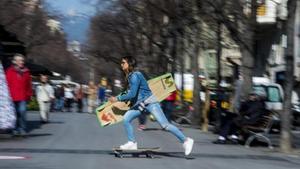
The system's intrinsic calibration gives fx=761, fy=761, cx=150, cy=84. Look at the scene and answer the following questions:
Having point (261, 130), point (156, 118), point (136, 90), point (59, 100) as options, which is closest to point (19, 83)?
point (136, 90)

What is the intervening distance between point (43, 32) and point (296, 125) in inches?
1390

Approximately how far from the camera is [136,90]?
14062 mm

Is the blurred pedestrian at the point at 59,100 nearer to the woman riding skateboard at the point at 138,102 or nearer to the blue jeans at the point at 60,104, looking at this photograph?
the blue jeans at the point at 60,104

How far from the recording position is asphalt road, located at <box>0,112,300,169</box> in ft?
42.9

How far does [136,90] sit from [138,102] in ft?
0.86

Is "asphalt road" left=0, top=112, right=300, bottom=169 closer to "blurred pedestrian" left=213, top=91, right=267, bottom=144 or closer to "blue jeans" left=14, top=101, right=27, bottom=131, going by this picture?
"blue jeans" left=14, top=101, right=27, bottom=131

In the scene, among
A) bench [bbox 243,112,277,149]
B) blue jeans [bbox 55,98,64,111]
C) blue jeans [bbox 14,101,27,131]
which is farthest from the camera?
blue jeans [bbox 55,98,64,111]

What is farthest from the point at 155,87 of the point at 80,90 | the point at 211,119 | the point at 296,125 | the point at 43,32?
the point at 43,32

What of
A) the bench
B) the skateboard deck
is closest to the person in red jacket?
the skateboard deck

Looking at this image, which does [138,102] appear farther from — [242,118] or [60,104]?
[60,104]

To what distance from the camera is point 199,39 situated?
103 feet

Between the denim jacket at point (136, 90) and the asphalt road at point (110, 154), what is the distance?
3.70 ft

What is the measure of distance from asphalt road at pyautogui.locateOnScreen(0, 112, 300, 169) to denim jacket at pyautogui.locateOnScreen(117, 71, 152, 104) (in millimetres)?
1127

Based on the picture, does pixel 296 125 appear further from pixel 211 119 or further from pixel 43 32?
pixel 43 32
